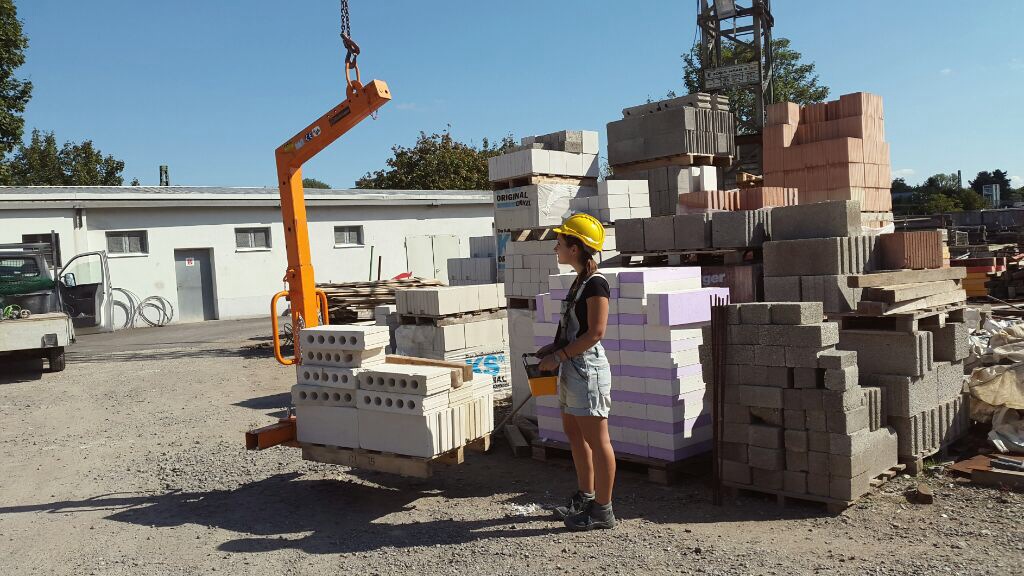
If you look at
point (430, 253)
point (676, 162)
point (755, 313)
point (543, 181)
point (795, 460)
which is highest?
point (676, 162)

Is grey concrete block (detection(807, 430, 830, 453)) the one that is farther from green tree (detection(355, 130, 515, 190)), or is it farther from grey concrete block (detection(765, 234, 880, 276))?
green tree (detection(355, 130, 515, 190))

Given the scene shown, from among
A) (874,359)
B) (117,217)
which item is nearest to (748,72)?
(874,359)

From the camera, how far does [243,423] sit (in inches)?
355

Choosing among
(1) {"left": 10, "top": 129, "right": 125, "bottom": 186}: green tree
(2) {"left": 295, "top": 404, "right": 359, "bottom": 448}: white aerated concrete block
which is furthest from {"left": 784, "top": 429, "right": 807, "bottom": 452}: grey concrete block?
(1) {"left": 10, "top": 129, "right": 125, "bottom": 186}: green tree

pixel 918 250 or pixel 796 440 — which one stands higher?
pixel 918 250

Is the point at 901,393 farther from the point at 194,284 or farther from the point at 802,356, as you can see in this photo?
the point at 194,284

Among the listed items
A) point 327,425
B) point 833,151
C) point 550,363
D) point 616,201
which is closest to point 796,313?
point 550,363

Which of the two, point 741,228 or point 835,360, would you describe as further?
point 741,228

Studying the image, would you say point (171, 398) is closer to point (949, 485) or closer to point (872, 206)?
point (949, 485)

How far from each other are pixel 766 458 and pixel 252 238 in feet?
67.8

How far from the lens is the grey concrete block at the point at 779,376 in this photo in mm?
5262

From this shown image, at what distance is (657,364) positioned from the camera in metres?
5.77

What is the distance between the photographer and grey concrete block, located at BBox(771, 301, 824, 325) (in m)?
5.18

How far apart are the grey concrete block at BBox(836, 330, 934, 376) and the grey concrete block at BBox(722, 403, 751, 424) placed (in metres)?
1.12
